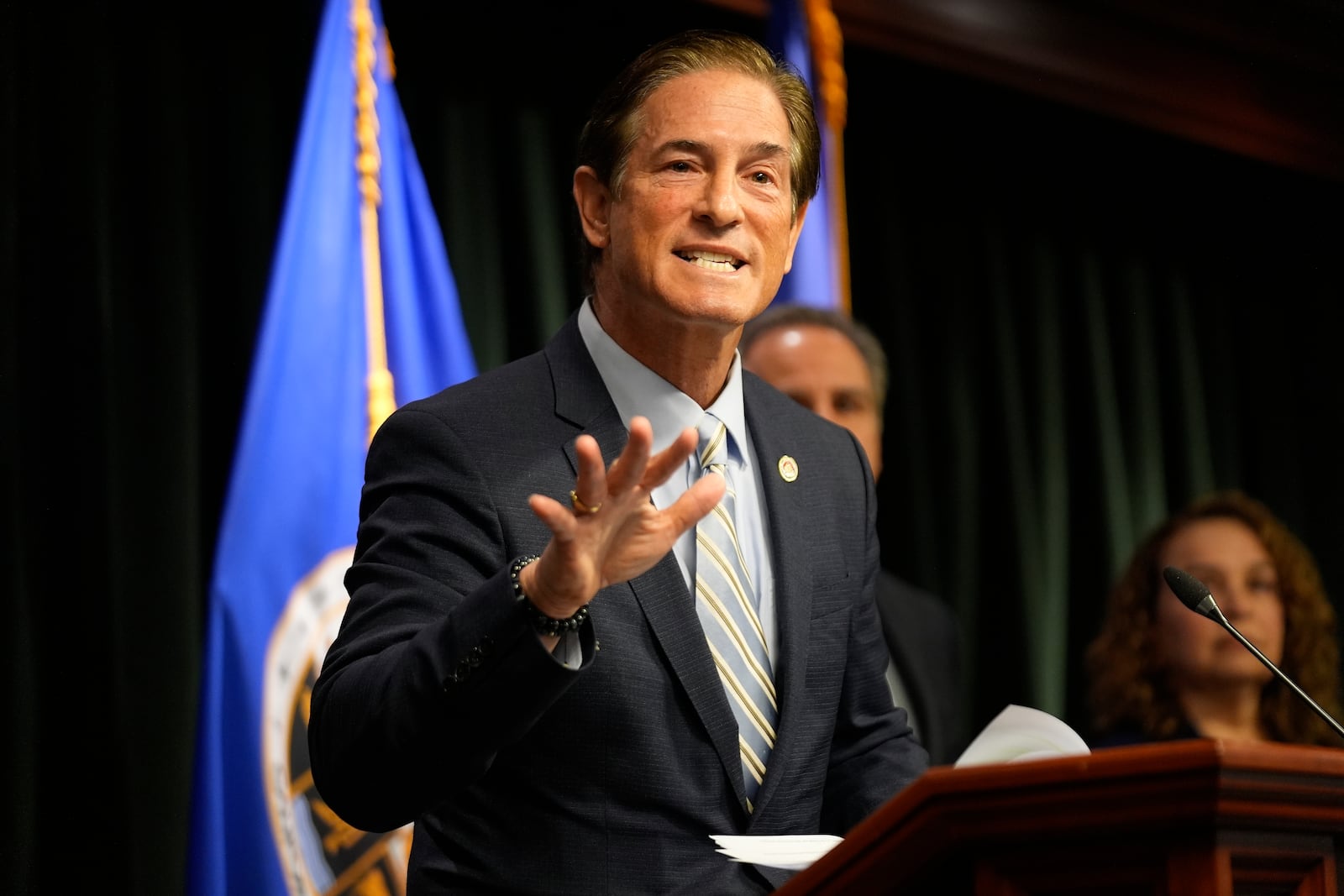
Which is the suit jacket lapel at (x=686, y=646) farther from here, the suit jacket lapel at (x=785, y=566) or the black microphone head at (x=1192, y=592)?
the black microphone head at (x=1192, y=592)

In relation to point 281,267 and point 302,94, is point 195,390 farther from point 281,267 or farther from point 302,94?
point 302,94

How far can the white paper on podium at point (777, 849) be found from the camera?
4.70ft

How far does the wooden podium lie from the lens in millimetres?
1027

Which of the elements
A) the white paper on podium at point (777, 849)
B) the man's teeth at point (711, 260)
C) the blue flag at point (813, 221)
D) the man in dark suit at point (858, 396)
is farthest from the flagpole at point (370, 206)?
the white paper on podium at point (777, 849)

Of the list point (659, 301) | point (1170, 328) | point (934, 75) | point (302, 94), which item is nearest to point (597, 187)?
point (659, 301)

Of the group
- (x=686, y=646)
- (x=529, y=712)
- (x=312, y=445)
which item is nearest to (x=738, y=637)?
(x=686, y=646)

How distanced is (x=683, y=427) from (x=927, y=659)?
196 centimetres

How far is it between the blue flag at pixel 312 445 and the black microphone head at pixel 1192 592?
5.50 feet

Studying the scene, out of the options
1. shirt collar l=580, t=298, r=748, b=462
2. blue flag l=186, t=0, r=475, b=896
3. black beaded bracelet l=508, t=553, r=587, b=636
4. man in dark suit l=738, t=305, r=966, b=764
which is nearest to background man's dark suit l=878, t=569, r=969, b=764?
man in dark suit l=738, t=305, r=966, b=764

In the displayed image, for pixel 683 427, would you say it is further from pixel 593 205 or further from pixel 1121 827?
pixel 1121 827

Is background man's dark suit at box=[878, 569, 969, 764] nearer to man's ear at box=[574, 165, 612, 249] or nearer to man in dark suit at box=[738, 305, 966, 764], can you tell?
man in dark suit at box=[738, 305, 966, 764]

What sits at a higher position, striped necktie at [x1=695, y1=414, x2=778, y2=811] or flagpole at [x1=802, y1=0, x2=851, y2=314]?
flagpole at [x1=802, y1=0, x2=851, y2=314]

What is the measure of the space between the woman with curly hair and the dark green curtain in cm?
103

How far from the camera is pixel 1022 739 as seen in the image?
1486mm
